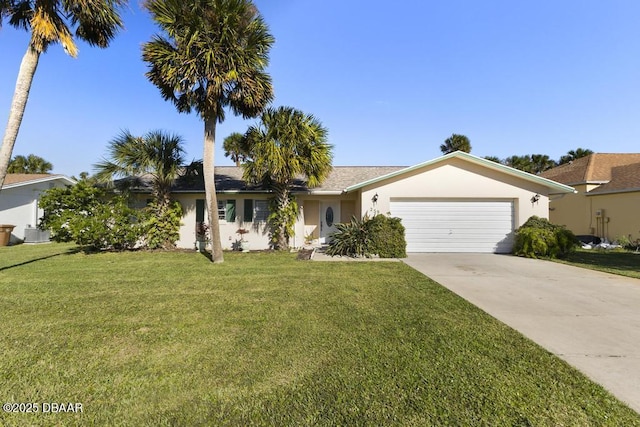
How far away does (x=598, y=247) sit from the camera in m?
14.4

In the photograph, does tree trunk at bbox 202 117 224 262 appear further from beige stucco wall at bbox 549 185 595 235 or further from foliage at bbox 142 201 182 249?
beige stucco wall at bbox 549 185 595 235

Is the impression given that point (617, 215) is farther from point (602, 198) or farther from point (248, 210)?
point (248, 210)

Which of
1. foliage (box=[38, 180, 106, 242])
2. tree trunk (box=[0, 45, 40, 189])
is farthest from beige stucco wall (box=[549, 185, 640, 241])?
foliage (box=[38, 180, 106, 242])

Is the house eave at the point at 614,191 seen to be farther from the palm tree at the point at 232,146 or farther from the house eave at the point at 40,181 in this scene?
the house eave at the point at 40,181

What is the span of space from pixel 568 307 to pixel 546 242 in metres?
6.80

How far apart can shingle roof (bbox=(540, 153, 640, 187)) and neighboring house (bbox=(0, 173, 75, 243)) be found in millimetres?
30980

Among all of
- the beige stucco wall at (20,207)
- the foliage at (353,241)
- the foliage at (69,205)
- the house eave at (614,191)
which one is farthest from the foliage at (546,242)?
the beige stucco wall at (20,207)

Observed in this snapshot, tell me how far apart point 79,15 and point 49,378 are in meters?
9.27

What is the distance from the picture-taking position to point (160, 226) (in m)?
12.5

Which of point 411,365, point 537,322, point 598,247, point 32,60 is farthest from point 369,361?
point 598,247

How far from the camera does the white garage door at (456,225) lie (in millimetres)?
12305

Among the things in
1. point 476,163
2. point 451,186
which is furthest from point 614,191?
point 451,186

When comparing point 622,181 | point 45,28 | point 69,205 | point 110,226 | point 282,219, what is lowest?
point 110,226

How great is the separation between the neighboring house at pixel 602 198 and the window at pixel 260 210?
43.7 feet
